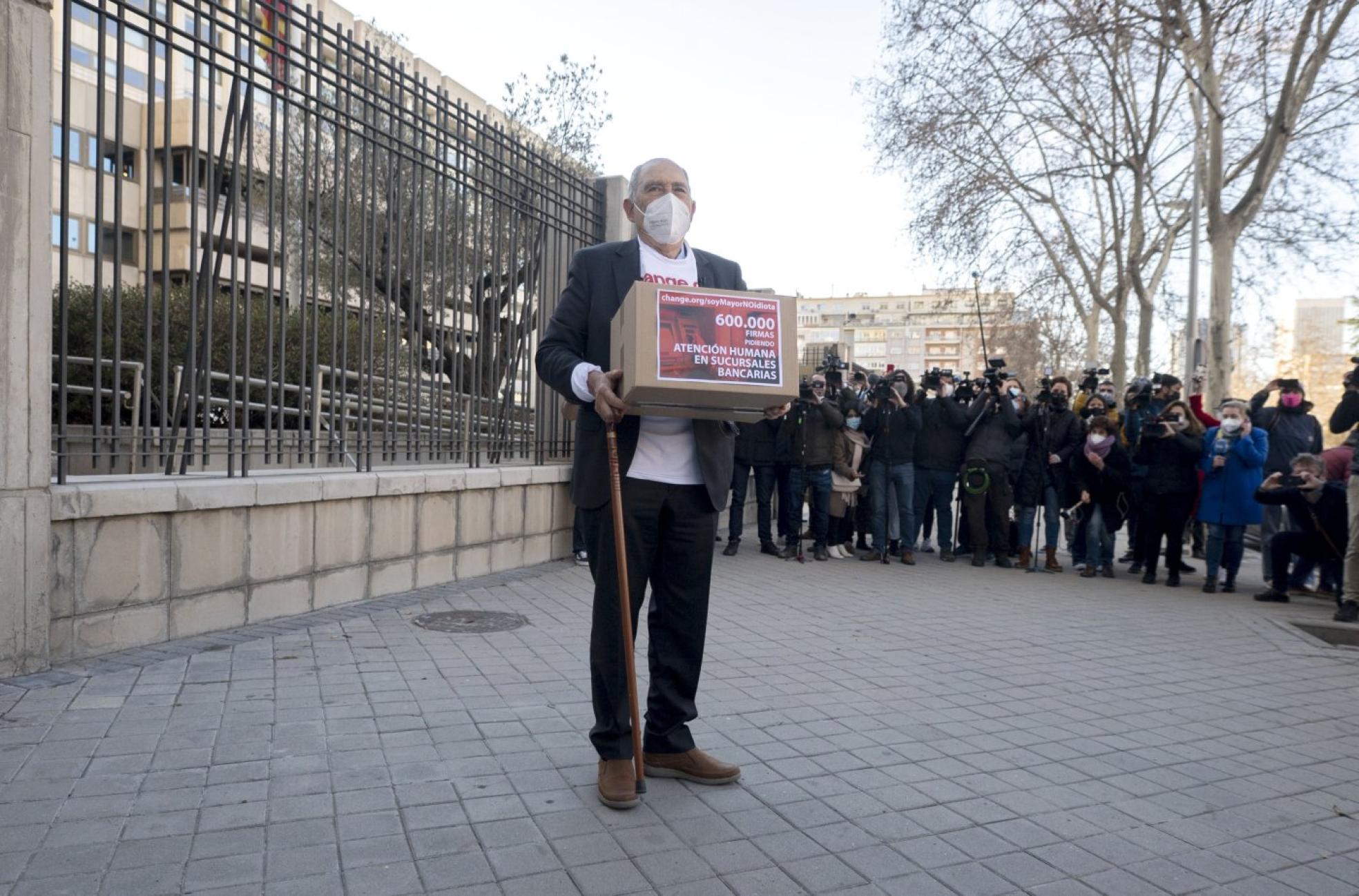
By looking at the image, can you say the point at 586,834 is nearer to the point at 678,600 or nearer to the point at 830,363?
the point at 678,600

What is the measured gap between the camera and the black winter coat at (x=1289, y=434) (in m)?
10.9

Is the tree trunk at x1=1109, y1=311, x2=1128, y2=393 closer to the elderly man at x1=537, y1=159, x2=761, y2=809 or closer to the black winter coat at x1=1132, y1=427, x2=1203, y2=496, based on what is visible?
the black winter coat at x1=1132, y1=427, x2=1203, y2=496

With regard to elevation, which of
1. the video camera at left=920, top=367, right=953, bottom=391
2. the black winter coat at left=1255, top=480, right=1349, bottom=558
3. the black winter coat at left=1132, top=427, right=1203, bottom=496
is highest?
the video camera at left=920, top=367, right=953, bottom=391

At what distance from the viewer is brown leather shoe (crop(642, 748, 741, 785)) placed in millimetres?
3600

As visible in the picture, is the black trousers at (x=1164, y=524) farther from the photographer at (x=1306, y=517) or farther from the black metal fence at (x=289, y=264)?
the black metal fence at (x=289, y=264)

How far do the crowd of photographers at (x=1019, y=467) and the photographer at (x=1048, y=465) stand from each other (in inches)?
0.6

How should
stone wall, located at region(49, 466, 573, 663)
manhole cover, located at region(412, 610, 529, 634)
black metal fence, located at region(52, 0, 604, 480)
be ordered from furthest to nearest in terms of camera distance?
manhole cover, located at region(412, 610, 529, 634), black metal fence, located at region(52, 0, 604, 480), stone wall, located at region(49, 466, 573, 663)

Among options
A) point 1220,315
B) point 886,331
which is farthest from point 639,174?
point 886,331

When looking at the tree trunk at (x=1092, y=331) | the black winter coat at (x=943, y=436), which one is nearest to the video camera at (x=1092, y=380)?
the black winter coat at (x=943, y=436)

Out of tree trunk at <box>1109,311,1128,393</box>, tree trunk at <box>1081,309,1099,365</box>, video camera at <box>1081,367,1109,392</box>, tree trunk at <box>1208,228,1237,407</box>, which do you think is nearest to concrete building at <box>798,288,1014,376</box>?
tree trunk at <box>1081,309,1099,365</box>

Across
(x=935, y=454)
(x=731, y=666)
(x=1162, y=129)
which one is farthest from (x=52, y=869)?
(x=1162, y=129)

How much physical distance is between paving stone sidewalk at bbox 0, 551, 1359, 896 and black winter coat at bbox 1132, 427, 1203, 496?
3572mm

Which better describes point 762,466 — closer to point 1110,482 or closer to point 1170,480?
point 1110,482

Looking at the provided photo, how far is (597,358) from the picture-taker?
362cm
